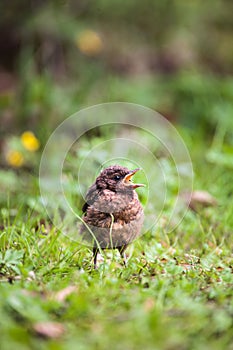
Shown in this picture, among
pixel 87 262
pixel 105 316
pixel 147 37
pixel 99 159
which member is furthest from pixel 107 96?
pixel 105 316

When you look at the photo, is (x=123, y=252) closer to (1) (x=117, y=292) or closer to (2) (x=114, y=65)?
(1) (x=117, y=292)

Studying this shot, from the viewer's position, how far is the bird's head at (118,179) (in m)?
2.36

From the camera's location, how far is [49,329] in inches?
71.7

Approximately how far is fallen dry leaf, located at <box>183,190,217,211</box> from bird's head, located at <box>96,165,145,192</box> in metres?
1.24

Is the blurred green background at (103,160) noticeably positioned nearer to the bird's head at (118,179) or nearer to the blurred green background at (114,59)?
the blurred green background at (114,59)

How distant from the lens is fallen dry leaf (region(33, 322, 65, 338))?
5.93 feet

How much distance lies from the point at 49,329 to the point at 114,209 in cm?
70

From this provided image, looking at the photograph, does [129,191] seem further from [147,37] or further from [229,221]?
[147,37]

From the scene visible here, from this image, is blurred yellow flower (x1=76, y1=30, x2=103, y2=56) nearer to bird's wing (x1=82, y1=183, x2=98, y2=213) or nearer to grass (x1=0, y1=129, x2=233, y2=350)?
grass (x1=0, y1=129, x2=233, y2=350)

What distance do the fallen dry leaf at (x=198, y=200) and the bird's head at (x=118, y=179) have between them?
1236 mm

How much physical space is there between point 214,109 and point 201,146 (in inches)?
33.0

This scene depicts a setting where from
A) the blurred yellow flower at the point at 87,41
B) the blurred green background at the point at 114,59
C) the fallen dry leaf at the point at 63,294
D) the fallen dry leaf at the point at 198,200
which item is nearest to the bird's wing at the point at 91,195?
the fallen dry leaf at the point at 63,294

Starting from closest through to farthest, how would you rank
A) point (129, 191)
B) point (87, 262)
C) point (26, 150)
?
point (129, 191) < point (87, 262) < point (26, 150)

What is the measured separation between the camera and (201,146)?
4961 mm
